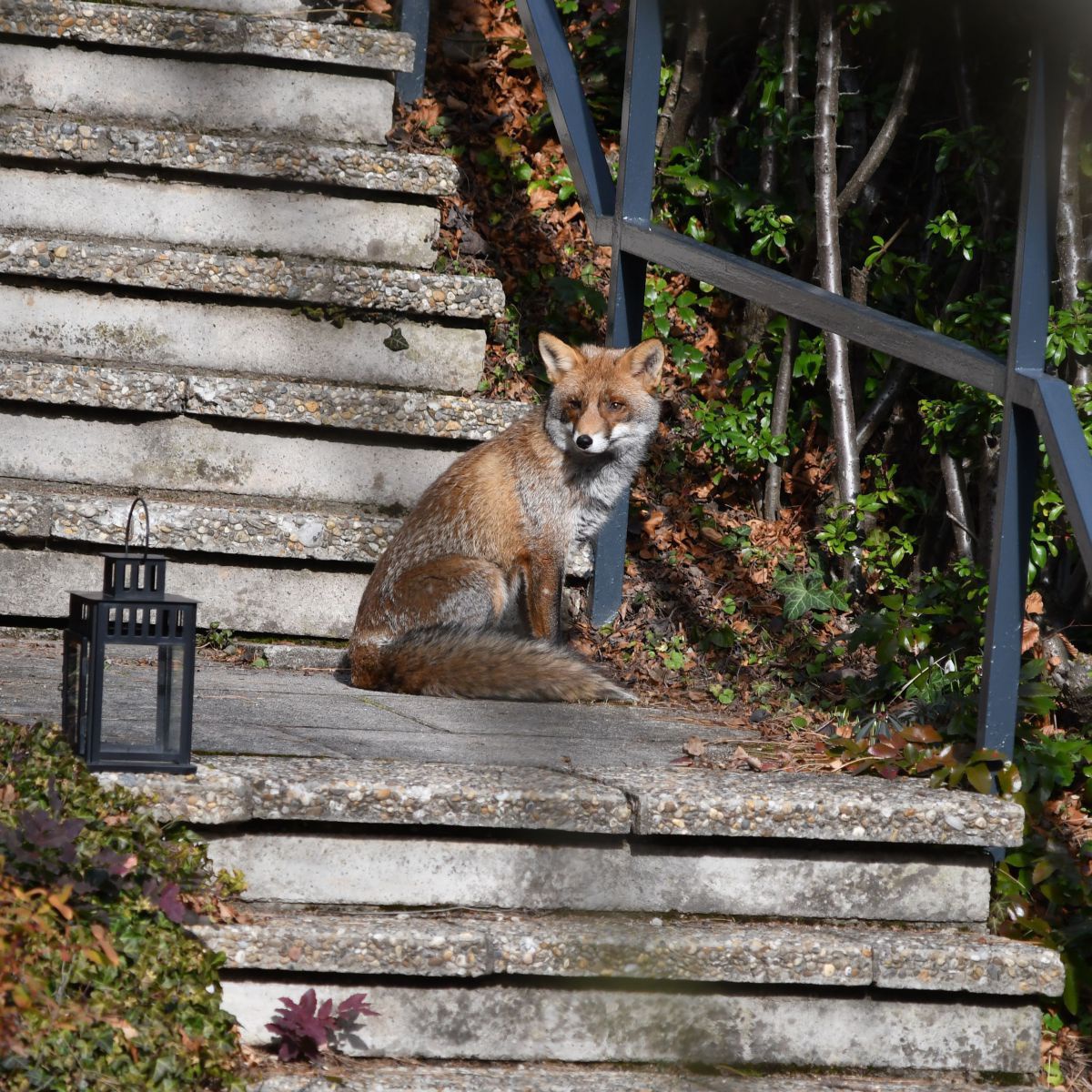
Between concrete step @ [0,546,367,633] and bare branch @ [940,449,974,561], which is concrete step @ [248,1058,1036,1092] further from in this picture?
bare branch @ [940,449,974,561]

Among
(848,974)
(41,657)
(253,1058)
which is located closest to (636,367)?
(41,657)

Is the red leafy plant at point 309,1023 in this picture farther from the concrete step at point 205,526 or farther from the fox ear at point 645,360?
the fox ear at point 645,360

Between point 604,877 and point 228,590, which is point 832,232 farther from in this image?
point 604,877

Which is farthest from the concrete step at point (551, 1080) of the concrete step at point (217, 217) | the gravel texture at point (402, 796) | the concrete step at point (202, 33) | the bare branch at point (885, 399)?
the concrete step at point (202, 33)

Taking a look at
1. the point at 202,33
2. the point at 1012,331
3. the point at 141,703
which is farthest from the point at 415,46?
the point at 1012,331

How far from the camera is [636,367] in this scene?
4.94m

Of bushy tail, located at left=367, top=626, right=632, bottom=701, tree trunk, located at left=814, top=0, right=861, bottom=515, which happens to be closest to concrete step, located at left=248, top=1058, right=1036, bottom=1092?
bushy tail, located at left=367, top=626, right=632, bottom=701

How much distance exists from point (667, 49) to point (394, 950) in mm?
5097

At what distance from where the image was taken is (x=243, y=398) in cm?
500

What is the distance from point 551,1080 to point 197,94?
4464 millimetres

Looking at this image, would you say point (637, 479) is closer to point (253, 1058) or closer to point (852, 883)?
point (852, 883)

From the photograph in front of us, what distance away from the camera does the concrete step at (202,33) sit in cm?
561

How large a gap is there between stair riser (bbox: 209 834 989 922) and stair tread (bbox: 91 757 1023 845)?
0.07 m

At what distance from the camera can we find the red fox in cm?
438
